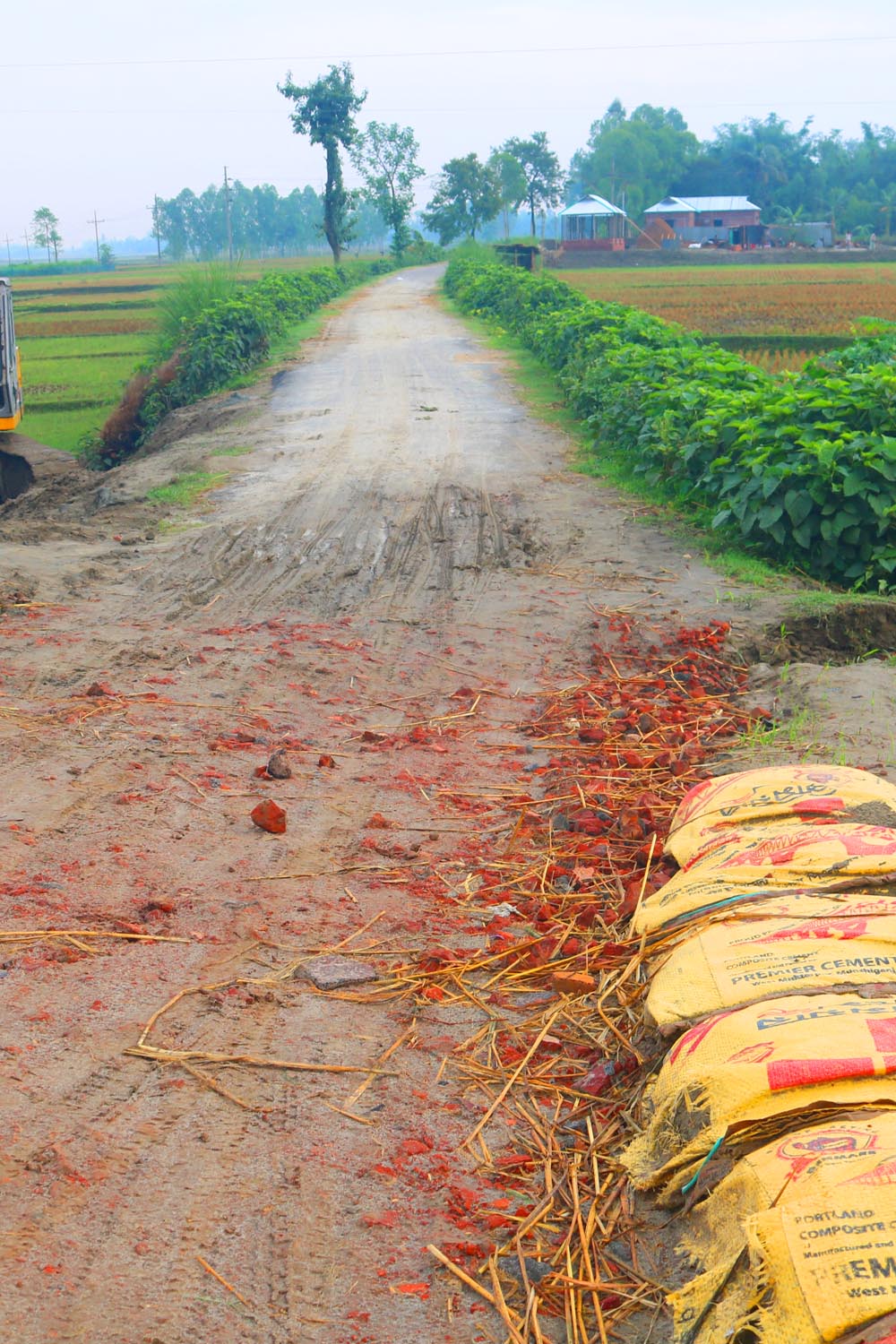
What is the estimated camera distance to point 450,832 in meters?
4.90

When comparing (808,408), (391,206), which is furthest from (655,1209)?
(391,206)

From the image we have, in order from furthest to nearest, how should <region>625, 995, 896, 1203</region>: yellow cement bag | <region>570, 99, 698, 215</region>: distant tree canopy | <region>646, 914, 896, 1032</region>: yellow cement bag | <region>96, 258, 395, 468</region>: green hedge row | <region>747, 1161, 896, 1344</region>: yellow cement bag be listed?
<region>570, 99, 698, 215</region>: distant tree canopy, <region>96, 258, 395, 468</region>: green hedge row, <region>646, 914, 896, 1032</region>: yellow cement bag, <region>625, 995, 896, 1203</region>: yellow cement bag, <region>747, 1161, 896, 1344</region>: yellow cement bag

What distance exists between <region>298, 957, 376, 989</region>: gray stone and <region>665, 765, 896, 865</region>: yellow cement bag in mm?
1152

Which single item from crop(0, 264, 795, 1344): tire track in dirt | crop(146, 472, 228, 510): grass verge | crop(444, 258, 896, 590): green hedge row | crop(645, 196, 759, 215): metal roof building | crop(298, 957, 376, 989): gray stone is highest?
crop(645, 196, 759, 215): metal roof building

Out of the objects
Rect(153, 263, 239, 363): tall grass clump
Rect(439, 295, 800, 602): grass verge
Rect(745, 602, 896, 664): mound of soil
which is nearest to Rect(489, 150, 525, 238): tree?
Rect(153, 263, 239, 363): tall grass clump

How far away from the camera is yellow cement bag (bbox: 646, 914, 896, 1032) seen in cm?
294

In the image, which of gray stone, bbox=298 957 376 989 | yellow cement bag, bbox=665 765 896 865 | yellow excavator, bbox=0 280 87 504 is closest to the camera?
gray stone, bbox=298 957 376 989

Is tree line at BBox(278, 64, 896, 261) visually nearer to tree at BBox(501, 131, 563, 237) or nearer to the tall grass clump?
tree at BBox(501, 131, 563, 237)

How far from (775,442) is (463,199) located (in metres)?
64.6

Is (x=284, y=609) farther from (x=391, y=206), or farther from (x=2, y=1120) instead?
(x=391, y=206)

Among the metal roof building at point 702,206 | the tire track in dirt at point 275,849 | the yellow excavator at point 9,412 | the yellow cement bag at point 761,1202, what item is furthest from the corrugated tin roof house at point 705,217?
the yellow cement bag at point 761,1202

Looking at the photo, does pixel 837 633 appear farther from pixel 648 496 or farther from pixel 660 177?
pixel 660 177

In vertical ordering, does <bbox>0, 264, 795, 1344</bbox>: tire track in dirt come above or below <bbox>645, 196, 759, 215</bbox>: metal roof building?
below

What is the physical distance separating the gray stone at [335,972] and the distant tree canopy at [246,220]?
142854 mm
